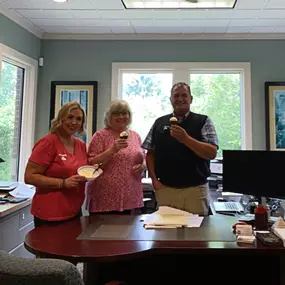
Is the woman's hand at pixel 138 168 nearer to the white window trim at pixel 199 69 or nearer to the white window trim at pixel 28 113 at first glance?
the white window trim at pixel 199 69

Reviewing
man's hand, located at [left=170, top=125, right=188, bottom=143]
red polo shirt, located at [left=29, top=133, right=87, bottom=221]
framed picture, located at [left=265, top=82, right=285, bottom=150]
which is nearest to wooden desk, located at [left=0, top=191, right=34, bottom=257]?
red polo shirt, located at [left=29, top=133, right=87, bottom=221]

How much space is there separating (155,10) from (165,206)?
2.06 metres

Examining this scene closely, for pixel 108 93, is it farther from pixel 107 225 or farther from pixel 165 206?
pixel 107 225

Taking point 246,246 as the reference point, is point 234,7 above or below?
above

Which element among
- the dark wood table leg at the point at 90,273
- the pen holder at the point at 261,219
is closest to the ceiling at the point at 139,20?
the pen holder at the point at 261,219

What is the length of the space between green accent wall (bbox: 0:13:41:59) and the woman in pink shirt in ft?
5.80

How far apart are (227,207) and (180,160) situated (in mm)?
682

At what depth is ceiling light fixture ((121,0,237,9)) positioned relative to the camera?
118 inches

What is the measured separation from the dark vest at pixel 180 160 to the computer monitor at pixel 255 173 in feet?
0.52

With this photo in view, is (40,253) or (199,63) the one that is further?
(199,63)

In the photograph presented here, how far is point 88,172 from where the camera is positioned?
6.39ft

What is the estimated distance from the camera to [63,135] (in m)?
2.06

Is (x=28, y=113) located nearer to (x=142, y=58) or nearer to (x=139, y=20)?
(x=142, y=58)

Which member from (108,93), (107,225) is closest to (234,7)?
(108,93)
